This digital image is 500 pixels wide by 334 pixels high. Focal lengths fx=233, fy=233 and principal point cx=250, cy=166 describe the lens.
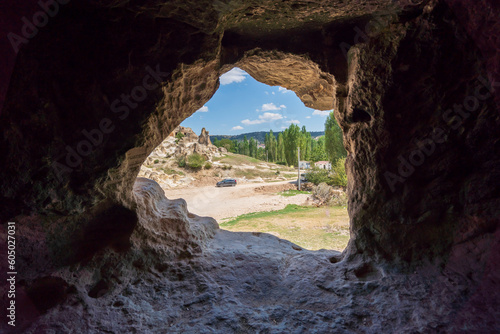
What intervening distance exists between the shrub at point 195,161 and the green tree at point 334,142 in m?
17.2

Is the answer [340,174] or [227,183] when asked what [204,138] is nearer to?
[227,183]

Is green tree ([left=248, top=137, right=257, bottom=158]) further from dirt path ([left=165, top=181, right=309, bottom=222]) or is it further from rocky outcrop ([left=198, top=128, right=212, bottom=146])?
dirt path ([left=165, top=181, right=309, bottom=222])

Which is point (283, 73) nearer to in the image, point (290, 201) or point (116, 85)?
point (116, 85)

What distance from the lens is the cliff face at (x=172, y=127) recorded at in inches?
97.2

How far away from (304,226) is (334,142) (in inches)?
616

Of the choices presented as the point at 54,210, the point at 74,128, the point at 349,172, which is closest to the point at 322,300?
the point at 349,172

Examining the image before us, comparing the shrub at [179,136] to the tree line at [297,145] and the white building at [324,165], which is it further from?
the white building at [324,165]

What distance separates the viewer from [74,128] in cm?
268

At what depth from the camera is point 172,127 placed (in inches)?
154

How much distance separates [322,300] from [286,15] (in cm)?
390

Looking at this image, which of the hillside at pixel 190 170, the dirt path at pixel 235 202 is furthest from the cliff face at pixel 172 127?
the hillside at pixel 190 170

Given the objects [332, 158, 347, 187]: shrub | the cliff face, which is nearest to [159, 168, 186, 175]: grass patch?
[332, 158, 347, 187]: shrub

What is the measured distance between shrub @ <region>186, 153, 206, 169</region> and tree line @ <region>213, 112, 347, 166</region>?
15.1 m

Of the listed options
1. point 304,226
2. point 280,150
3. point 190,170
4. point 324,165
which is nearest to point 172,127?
point 304,226
